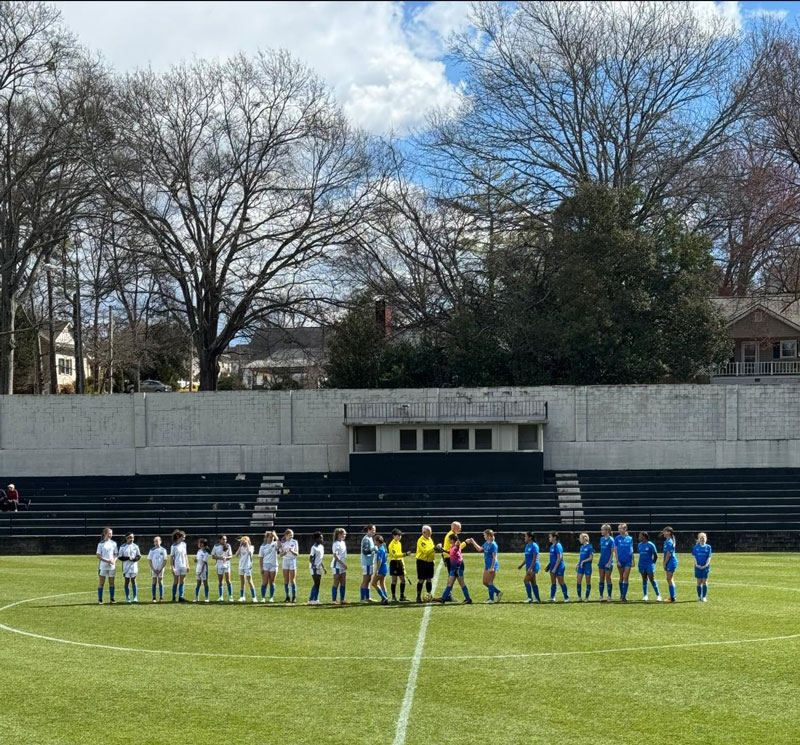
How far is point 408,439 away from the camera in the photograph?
44.8m

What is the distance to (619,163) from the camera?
2186 inches

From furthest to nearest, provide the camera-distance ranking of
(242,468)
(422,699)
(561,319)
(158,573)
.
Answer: (561,319)
(242,468)
(158,573)
(422,699)

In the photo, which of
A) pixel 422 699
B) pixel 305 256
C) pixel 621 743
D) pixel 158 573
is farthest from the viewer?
pixel 305 256

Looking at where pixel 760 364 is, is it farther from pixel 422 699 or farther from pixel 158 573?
pixel 422 699

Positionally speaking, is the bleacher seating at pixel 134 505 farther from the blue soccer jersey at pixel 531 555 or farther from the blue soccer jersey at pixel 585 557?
the blue soccer jersey at pixel 585 557

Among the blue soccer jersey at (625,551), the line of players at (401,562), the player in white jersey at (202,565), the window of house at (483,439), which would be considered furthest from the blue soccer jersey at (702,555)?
the window of house at (483,439)

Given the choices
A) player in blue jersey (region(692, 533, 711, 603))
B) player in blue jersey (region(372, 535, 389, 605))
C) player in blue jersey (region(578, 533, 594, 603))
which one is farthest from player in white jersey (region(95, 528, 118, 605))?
player in blue jersey (region(692, 533, 711, 603))

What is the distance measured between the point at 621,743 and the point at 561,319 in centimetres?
3794

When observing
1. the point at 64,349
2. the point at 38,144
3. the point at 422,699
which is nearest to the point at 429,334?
the point at 38,144

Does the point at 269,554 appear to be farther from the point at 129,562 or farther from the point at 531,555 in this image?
the point at 531,555

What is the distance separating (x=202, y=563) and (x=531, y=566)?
6956 millimetres

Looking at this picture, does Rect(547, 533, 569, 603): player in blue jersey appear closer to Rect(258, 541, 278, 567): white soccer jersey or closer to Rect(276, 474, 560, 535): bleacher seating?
Rect(258, 541, 278, 567): white soccer jersey

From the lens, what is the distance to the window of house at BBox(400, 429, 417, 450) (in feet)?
147

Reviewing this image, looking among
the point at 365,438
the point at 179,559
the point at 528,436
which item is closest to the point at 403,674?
the point at 179,559
